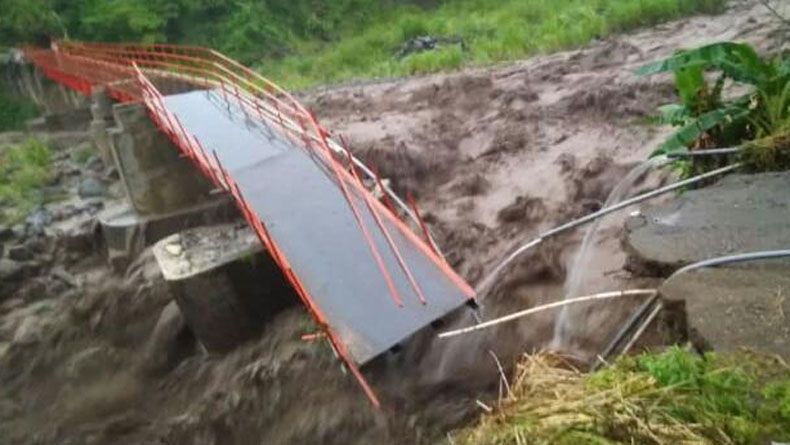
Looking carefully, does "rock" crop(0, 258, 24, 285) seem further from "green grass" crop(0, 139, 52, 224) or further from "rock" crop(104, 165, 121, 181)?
"rock" crop(104, 165, 121, 181)

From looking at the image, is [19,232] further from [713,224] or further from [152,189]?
[713,224]

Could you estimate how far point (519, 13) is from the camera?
18156 mm

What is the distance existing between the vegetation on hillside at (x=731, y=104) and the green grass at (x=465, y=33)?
820cm

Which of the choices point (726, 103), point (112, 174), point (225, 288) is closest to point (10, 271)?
point (112, 174)

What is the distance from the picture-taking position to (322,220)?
659 cm

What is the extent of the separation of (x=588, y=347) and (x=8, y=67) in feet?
68.7

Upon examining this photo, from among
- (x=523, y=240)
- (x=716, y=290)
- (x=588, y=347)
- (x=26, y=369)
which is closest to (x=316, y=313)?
(x=588, y=347)

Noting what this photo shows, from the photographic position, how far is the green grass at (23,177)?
45.6 ft

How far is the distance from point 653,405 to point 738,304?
1.07m

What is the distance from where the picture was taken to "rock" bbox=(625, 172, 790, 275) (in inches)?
152

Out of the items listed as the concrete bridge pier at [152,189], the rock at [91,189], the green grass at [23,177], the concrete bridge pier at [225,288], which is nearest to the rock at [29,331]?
the concrete bridge pier at [152,189]

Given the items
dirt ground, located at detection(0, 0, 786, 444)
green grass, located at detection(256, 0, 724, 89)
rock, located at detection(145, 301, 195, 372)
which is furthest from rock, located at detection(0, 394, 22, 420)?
green grass, located at detection(256, 0, 724, 89)

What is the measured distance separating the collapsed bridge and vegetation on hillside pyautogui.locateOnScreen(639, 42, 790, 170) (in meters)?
1.87

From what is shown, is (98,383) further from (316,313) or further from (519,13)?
(519,13)
